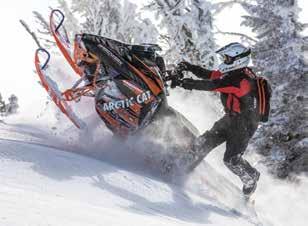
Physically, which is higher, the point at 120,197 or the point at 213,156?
the point at 120,197

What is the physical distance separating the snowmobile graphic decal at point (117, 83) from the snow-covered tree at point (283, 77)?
238 inches

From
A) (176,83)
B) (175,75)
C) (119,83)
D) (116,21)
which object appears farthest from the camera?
(116,21)

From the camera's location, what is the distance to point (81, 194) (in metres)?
4.85

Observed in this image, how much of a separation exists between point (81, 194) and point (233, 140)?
309 centimetres

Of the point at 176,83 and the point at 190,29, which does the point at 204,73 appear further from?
the point at 190,29

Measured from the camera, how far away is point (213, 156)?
30.7 feet

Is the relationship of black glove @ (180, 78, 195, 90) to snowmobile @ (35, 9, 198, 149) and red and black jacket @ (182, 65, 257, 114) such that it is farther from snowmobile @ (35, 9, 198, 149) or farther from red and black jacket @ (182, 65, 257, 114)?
snowmobile @ (35, 9, 198, 149)

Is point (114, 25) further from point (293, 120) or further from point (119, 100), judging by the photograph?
point (119, 100)

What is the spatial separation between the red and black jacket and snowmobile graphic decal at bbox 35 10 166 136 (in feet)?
2.02

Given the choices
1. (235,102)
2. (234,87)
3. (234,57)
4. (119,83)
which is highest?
(234,57)

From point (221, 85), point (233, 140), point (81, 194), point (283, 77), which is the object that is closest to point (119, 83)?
point (221, 85)

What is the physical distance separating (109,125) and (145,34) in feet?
45.7

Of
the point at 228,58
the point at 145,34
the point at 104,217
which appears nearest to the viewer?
the point at 104,217

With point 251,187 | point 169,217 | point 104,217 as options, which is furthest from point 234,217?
point 104,217
